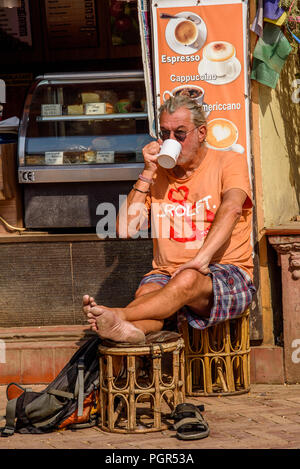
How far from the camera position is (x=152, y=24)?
5031 mm

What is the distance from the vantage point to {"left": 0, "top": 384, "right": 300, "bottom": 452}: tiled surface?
3.73 meters

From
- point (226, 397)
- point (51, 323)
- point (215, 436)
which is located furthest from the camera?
point (51, 323)

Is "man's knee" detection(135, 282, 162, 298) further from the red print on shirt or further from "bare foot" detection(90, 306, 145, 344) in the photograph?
"bare foot" detection(90, 306, 145, 344)

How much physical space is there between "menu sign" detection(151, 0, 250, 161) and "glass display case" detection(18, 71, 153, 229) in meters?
0.69

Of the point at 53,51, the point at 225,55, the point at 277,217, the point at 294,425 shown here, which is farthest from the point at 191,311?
the point at 53,51

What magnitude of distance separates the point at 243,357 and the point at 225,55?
195 centimetres

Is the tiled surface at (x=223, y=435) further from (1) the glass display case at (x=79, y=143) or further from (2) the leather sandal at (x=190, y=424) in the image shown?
(1) the glass display case at (x=79, y=143)

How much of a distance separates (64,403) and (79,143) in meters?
2.21

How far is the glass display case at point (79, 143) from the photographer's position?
18.1ft

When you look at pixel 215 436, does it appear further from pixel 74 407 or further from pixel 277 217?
pixel 277 217

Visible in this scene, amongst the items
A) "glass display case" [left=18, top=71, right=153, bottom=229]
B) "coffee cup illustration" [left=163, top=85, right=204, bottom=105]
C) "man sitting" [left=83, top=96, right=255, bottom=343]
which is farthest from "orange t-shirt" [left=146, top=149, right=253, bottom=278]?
"glass display case" [left=18, top=71, right=153, bottom=229]

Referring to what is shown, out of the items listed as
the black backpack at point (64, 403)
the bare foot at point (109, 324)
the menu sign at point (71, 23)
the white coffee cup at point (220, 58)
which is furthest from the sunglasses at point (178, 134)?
the menu sign at point (71, 23)

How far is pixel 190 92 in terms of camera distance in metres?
5.00

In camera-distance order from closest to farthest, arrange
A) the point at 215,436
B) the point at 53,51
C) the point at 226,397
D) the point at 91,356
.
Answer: the point at 215,436, the point at 91,356, the point at 226,397, the point at 53,51
